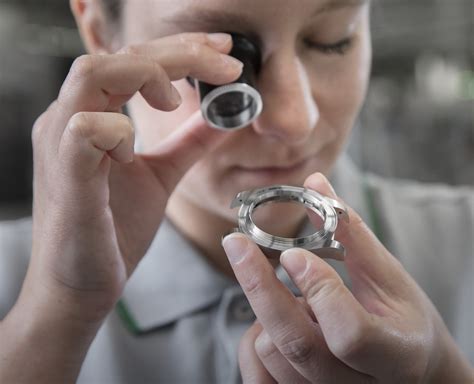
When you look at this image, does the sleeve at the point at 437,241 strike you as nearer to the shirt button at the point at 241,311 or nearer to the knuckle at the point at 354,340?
the shirt button at the point at 241,311

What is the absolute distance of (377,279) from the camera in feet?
1.65

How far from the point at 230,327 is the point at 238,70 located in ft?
1.21

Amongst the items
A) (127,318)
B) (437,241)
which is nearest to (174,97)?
(127,318)

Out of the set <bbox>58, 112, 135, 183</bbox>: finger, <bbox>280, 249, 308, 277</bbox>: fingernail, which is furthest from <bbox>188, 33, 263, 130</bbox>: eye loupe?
<bbox>280, 249, 308, 277</bbox>: fingernail

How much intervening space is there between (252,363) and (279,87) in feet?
1.05

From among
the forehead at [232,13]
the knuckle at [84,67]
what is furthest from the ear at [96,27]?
the knuckle at [84,67]

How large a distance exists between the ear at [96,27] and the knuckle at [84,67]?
8.5 inches

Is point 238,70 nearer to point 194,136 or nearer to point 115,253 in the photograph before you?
point 194,136

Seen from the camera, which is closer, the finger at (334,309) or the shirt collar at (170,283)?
the finger at (334,309)

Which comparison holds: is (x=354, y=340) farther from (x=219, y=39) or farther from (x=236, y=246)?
(x=219, y=39)

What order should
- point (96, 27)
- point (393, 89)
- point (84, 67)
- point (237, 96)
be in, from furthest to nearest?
1. point (393, 89)
2. point (96, 27)
3. point (237, 96)
4. point (84, 67)

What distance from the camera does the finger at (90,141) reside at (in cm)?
50

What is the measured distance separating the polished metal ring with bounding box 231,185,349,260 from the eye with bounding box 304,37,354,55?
23 cm

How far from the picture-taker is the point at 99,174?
21.6 inches
